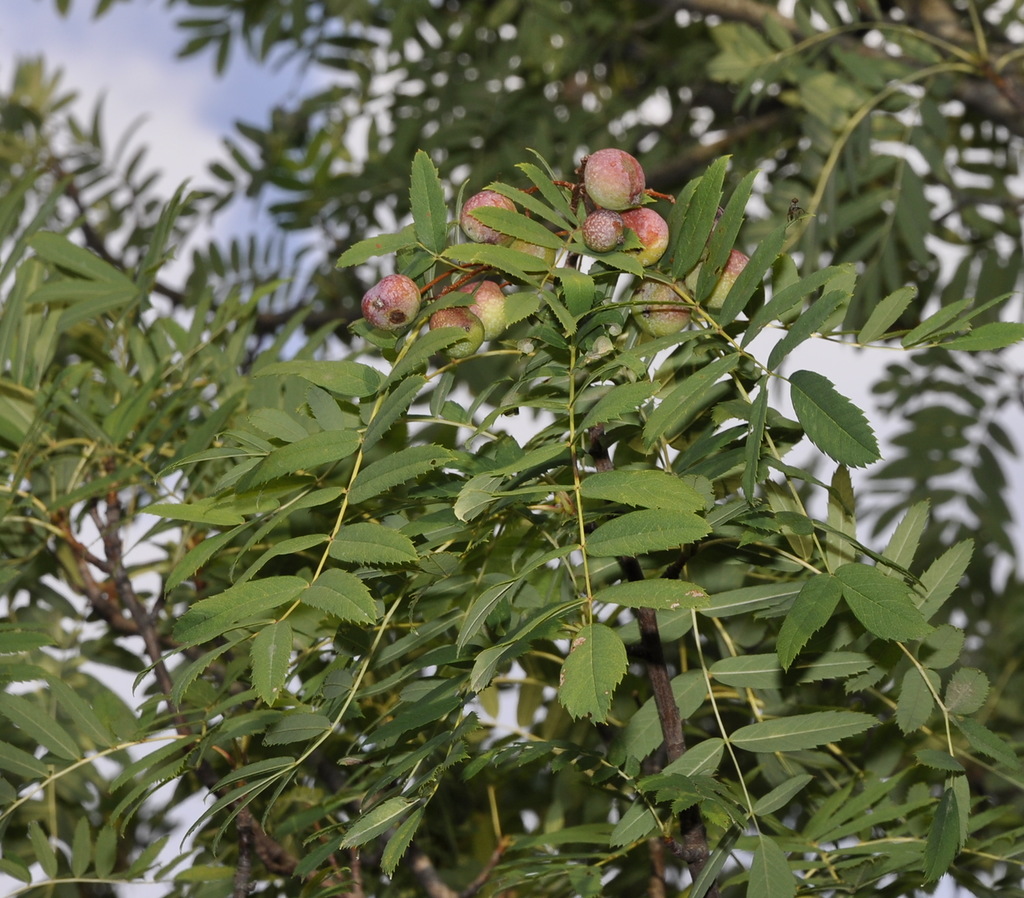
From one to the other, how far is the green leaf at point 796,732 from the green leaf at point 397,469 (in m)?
0.18

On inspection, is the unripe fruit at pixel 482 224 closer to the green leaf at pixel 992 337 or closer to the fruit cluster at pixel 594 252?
the fruit cluster at pixel 594 252

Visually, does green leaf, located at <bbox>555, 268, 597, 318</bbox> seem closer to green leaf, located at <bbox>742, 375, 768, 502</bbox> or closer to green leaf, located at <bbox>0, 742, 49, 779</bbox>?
green leaf, located at <bbox>742, 375, 768, 502</bbox>

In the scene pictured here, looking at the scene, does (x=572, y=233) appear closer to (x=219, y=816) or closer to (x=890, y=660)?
(x=890, y=660)

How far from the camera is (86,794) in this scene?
77 cm

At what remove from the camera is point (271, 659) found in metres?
0.42

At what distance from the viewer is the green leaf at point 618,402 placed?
41cm

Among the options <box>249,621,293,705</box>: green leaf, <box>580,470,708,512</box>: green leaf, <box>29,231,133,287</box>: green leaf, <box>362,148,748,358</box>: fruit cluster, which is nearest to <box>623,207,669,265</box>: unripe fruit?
<box>362,148,748,358</box>: fruit cluster

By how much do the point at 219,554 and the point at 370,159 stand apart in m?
0.89

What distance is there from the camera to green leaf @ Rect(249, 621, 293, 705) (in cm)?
41

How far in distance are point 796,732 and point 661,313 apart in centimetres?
19

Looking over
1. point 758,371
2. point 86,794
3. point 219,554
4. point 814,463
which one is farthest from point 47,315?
point 814,463

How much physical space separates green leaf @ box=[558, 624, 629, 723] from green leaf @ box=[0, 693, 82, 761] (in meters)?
0.31

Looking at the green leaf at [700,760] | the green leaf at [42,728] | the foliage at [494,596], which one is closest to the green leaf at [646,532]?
the foliage at [494,596]

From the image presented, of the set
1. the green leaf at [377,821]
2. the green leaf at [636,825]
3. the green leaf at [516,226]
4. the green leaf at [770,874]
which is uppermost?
the green leaf at [516,226]
